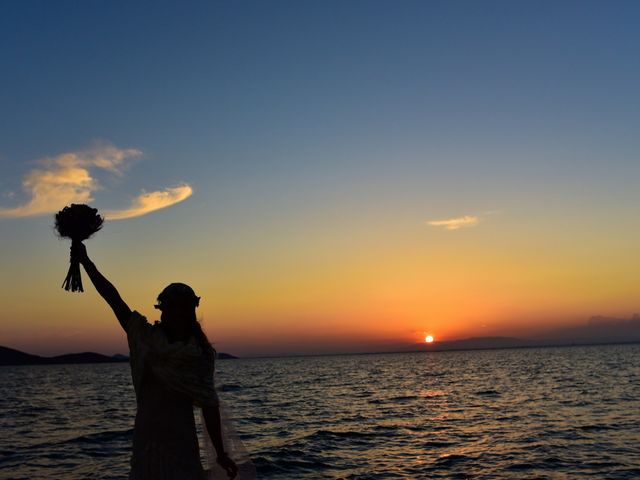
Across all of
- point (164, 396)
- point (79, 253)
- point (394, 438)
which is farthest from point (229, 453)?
point (394, 438)

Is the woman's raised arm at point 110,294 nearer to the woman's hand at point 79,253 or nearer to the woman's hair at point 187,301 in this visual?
the woman's hand at point 79,253

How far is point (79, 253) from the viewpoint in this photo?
13.7 feet

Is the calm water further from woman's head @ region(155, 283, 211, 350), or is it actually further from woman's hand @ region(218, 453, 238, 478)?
woman's head @ region(155, 283, 211, 350)

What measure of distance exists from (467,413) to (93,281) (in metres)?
27.7

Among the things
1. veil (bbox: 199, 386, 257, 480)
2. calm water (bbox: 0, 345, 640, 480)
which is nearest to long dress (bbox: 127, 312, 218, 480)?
veil (bbox: 199, 386, 257, 480)

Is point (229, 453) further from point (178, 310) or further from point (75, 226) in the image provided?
point (75, 226)

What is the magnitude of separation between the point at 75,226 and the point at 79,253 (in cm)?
20

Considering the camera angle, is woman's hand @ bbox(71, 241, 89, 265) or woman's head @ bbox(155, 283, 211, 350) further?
woman's hand @ bbox(71, 241, 89, 265)

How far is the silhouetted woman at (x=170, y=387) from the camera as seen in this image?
3.76m

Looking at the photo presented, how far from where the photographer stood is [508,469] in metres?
15.4

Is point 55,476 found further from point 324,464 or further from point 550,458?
point 550,458

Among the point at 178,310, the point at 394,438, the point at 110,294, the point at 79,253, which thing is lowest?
the point at 394,438

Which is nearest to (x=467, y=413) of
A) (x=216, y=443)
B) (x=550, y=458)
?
(x=550, y=458)

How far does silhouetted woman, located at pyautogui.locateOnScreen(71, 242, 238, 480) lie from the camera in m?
3.76
